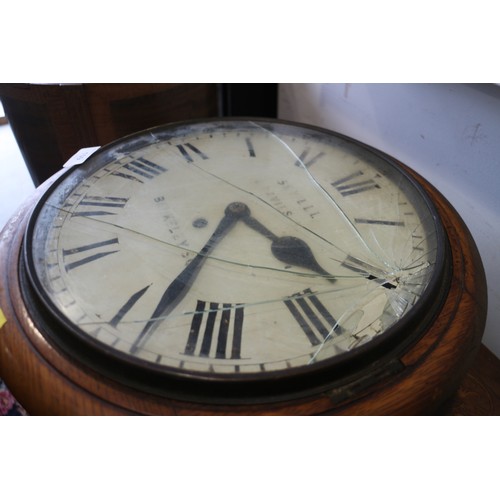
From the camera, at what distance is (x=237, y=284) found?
769 mm

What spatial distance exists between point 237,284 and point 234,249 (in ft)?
0.30

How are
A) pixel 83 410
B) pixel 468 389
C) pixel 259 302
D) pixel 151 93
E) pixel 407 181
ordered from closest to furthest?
1. pixel 83 410
2. pixel 259 302
3. pixel 407 181
4. pixel 468 389
5. pixel 151 93

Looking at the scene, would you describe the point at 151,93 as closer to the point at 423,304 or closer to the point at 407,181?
the point at 407,181

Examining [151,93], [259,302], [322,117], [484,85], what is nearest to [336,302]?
[259,302]

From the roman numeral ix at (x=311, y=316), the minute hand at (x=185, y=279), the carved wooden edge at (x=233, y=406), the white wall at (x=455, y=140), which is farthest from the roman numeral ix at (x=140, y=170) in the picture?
the white wall at (x=455, y=140)

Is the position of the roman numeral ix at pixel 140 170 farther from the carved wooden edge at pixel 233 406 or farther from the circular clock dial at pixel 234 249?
the carved wooden edge at pixel 233 406

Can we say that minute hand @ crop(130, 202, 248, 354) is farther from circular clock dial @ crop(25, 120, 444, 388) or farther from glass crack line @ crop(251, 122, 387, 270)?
glass crack line @ crop(251, 122, 387, 270)

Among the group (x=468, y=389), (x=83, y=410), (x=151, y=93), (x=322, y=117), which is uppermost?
(x=151, y=93)

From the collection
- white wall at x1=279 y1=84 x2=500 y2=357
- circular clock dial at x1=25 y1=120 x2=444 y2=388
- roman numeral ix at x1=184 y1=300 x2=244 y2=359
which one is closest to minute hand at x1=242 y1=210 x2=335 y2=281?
circular clock dial at x1=25 y1=120 x2=444 y2=388

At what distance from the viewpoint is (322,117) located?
68.2 inches

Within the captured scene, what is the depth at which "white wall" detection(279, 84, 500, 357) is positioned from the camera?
1103mm

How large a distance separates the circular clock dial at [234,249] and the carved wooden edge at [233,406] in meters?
0.04

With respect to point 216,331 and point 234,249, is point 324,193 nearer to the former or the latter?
point 234,249

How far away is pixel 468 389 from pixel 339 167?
0.54 m
